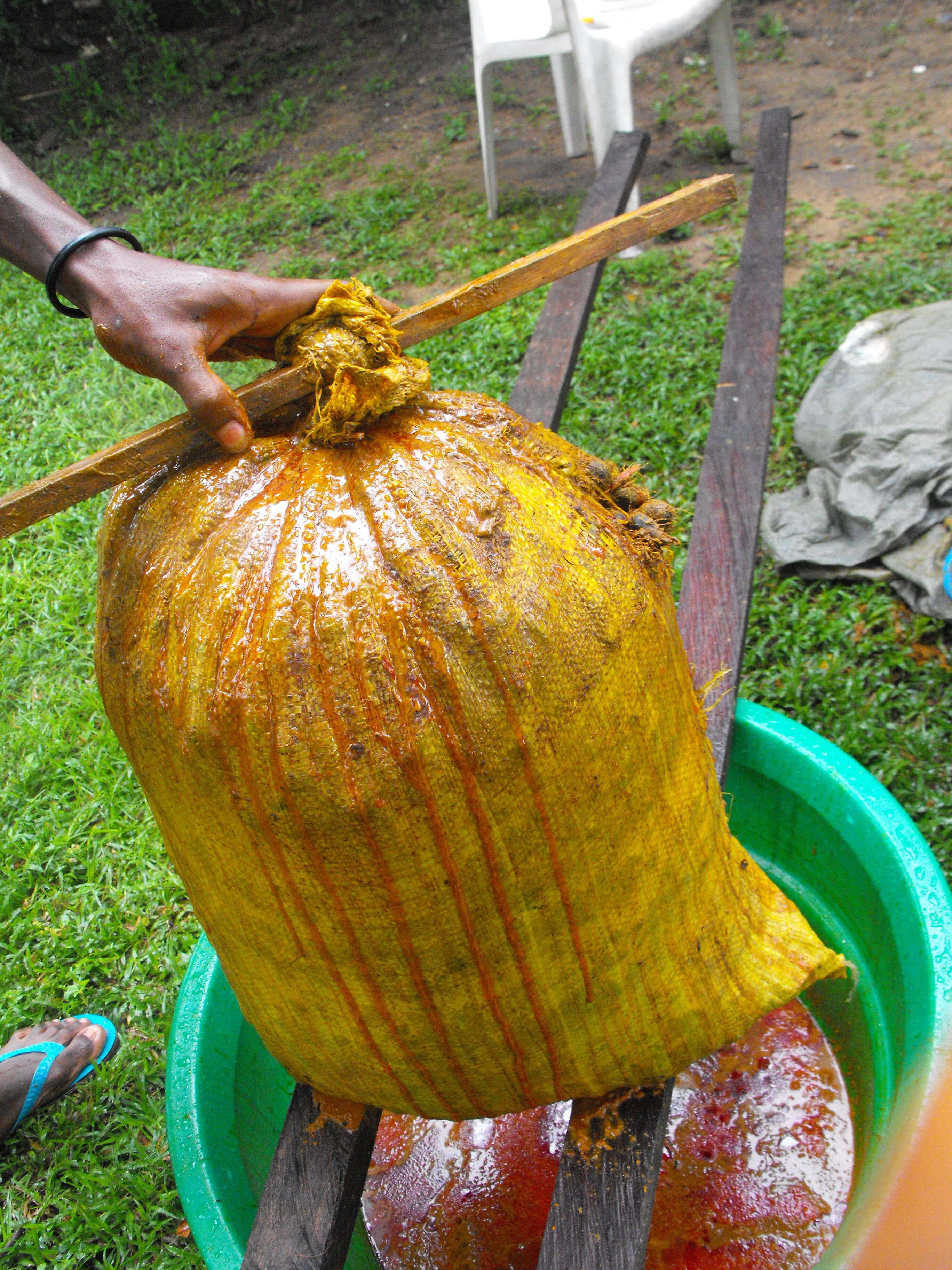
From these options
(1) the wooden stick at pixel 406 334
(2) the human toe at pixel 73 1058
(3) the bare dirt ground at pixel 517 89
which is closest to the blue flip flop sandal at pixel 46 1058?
(2) the human toe at pixel 73 1058

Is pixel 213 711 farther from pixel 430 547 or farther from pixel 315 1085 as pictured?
pixel 315 1085

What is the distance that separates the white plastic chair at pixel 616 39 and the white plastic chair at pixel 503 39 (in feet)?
0.52

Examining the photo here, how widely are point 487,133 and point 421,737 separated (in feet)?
15.7

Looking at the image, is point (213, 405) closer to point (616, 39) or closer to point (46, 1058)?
point (46, 1058)

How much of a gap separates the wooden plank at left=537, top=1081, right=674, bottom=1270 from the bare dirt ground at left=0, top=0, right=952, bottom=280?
4012mm

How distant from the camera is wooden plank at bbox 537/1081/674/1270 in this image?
43.7 inches

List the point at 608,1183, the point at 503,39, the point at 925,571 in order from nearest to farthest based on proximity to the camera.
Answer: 1. the point at 608,1183
2. the point at 925,571
3. the point at 503,39

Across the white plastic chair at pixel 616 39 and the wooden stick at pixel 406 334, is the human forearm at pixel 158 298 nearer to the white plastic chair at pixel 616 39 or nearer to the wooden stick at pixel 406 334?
the wooden stick at pixel 406 334

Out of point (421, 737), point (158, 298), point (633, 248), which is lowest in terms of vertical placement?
point (633, 248)

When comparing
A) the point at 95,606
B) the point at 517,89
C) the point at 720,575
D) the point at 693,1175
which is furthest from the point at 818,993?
the point at 517,89

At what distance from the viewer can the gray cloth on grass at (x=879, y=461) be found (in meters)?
2.76

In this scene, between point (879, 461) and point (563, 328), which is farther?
point (879, 461)

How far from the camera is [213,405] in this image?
3.32 ft

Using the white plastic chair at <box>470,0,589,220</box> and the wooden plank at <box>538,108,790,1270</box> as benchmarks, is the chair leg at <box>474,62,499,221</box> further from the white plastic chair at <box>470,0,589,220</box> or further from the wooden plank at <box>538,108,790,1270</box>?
the wooden plank at <box>538,108,790,1270</box>
